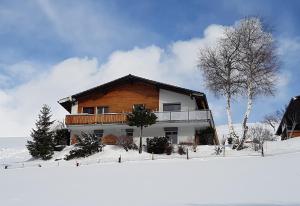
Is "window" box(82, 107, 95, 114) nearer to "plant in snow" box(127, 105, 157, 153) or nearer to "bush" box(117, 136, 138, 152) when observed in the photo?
"bush" box(117, 136, 138, 152)

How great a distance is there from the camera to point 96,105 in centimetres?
3959

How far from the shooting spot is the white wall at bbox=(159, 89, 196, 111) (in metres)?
37.1

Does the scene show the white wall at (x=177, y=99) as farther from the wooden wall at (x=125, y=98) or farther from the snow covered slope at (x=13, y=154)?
the snow covered slope at (x=13, y=154)

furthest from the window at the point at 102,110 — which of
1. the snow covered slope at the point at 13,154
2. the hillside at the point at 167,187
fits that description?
the hillside at the point at 167,187

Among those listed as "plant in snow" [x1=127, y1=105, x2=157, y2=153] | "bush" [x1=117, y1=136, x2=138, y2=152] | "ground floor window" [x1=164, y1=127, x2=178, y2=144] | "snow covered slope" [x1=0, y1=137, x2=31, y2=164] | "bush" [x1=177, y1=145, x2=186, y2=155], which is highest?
"plant in snow" [x1=127, y1=105, x2=157, y2=153]

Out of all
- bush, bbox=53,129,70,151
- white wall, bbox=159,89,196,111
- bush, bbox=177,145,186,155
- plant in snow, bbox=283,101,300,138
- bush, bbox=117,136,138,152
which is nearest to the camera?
bush, bbox=177,145,186,155

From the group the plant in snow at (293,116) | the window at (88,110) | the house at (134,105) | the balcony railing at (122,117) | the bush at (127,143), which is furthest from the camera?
the plant in snow at (293,116)

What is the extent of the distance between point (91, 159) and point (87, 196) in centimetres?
1628

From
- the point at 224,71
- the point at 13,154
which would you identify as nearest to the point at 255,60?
the point at 224,71

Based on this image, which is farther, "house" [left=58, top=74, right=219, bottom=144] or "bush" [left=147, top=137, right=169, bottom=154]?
"house" [left=58, top=74, right=219, bottom=144]

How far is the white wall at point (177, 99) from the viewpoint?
37.1 metres

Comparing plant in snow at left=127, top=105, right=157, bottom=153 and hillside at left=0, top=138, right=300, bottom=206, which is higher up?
plant in snow at left=127, top=105, right=157, bottom=153

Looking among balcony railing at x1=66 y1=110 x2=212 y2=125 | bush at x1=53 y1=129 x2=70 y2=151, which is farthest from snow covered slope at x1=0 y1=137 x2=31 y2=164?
balcony railing at x1=66 y1=110 x2=212 y2=125

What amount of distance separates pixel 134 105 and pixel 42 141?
8.30 m
